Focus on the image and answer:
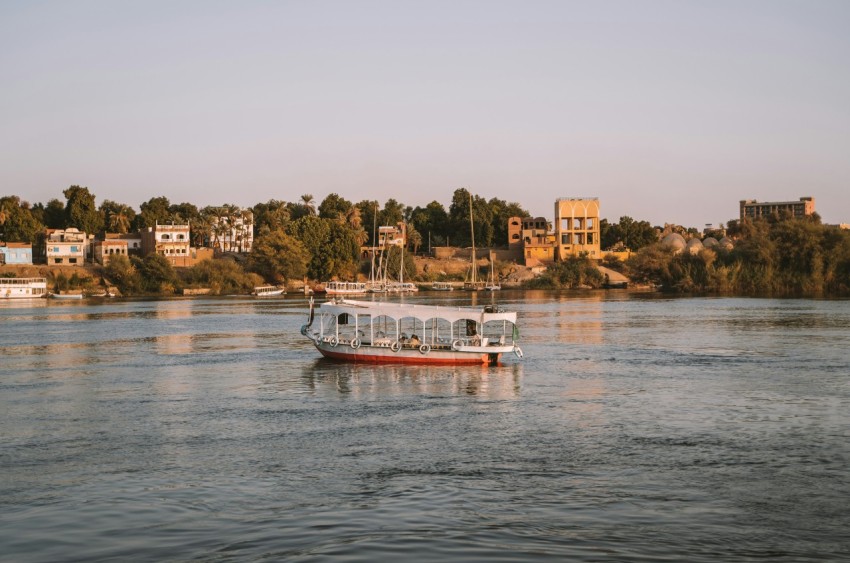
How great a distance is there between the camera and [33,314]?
96812 mm

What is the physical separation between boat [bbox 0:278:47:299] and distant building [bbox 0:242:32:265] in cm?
573

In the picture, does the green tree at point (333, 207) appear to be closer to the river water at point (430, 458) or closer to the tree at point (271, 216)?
the tree at point (271, 216)

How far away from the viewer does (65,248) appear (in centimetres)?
14050

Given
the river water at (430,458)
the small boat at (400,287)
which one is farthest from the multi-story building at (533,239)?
the river water at (430,458)

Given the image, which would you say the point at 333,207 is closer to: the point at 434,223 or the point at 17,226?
the point at 434,223

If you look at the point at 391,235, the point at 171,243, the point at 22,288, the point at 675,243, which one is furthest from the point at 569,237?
the point at 22,288

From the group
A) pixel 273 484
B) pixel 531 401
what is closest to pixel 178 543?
pixel 273 484

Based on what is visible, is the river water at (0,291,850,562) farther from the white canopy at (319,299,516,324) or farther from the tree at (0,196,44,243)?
the tree at (0,196,44,243)

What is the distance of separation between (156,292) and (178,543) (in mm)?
128086

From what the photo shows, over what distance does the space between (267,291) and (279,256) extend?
6.94m

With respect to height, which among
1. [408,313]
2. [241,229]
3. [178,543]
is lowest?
[178,543]

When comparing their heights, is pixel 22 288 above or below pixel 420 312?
above

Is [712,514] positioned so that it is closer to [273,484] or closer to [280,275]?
[273,484]

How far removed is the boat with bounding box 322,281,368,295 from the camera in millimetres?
129712
